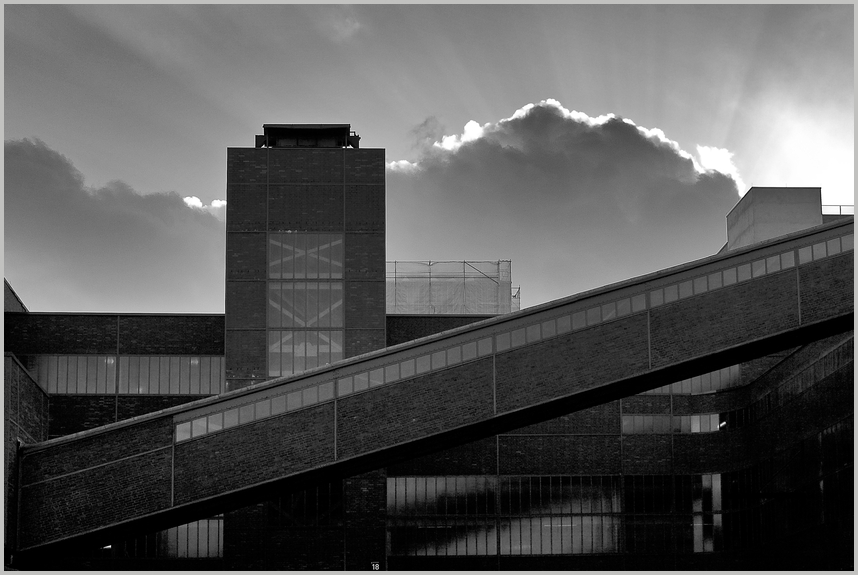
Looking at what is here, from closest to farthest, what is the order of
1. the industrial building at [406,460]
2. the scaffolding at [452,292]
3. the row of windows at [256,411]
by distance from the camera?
1. the row of windows at [256,411]
2. the industrial building at [406,460]
3. the scaffolding at [452,292]

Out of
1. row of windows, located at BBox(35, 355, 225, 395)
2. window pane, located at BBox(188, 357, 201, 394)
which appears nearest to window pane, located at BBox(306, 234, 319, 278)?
row of windows, located at BBox(35, 355, 225, 395)

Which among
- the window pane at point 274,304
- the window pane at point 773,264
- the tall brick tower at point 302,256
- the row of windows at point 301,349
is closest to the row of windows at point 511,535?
the row of windows at point 301,349

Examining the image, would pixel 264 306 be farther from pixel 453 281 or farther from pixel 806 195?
pixel 806 195

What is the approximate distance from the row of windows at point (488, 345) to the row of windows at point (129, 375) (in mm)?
14173

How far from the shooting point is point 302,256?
44938mm

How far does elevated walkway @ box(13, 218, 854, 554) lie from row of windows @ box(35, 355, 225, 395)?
13.2 metres

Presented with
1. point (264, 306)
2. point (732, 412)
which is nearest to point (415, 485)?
point (264, 306)

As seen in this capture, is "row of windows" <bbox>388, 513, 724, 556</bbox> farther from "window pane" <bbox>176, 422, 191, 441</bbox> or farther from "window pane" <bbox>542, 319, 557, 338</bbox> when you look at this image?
"window pane" <bbox>542, 319, 557, 338</bbox>

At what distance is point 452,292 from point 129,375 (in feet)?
77.8

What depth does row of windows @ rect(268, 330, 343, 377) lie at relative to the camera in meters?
44.2

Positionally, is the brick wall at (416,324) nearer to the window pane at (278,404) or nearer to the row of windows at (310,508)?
the row of windows at (310,508)

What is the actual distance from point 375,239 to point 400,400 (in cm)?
1431

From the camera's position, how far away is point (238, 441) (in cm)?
3167

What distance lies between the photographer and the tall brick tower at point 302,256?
146 feet
